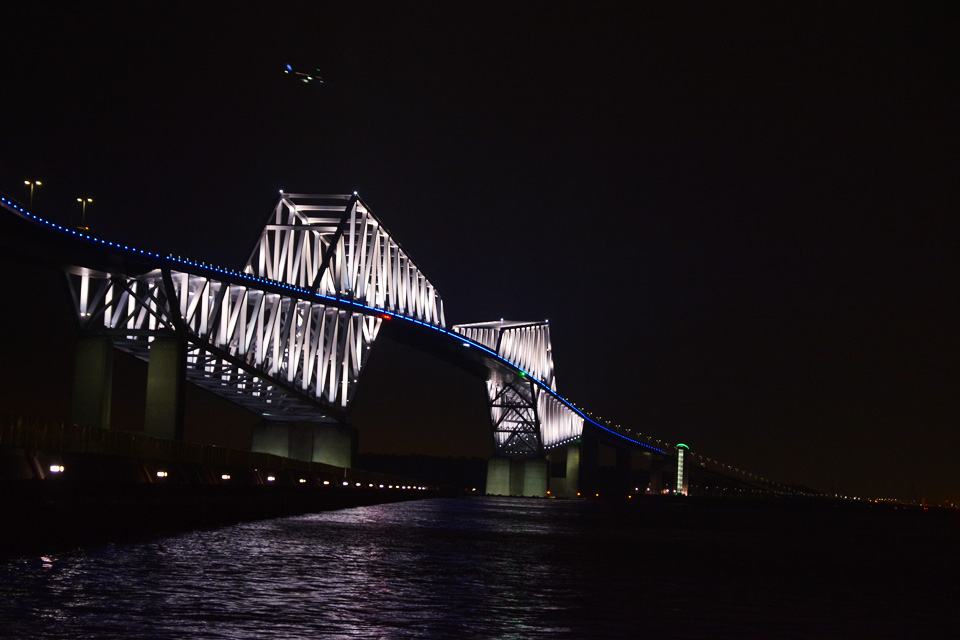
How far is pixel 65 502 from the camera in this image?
87.0ft

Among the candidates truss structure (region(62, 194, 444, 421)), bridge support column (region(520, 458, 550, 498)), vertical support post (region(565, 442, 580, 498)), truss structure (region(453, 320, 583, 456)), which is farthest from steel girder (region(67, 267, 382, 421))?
vertical support post (region(565, 442, 580, 498))

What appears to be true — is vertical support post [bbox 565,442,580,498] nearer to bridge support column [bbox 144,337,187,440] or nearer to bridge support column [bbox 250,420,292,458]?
bridge support column [bbox 250,420,292,458]

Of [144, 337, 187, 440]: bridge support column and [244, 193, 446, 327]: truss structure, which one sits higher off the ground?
[244, 193, 446, 327]: truss structure

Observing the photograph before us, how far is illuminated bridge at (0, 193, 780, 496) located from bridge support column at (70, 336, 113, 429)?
0.07m

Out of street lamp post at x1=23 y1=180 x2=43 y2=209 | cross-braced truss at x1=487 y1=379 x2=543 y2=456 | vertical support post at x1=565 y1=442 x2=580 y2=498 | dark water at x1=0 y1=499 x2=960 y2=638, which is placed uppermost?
street lamp post at x1=23 y1=180 x2=43 y2=209

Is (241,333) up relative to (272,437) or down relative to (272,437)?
up

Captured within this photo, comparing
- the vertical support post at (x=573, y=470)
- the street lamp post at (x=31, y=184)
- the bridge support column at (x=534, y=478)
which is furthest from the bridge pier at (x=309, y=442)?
the vertical support post at (x=573, y=470)

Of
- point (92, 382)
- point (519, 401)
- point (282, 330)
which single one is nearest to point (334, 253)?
point (282, 330)

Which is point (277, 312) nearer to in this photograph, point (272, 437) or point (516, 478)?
point (272, 437)

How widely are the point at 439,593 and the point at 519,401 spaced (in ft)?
496

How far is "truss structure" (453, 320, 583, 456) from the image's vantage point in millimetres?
166375

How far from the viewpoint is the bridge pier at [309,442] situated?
105m

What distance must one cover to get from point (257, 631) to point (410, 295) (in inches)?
4578

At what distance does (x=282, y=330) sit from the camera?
9300cm
